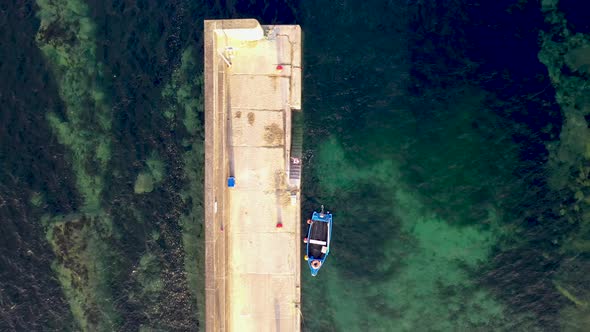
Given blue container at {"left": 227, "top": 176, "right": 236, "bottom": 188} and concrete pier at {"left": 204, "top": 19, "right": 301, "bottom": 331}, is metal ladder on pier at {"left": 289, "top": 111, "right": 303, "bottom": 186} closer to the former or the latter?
concrete pier at {"left": 204, "top": 19, "right": 301, "bottom": 331}

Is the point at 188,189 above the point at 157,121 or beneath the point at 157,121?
beneath

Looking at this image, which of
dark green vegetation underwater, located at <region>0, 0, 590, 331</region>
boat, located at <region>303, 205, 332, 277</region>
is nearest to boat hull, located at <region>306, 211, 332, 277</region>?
boat, located at <region>303, 205, 332, 277</region>

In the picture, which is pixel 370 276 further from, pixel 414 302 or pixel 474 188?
pixel 474 188

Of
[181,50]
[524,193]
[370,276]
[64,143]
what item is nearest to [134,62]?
[181,50]

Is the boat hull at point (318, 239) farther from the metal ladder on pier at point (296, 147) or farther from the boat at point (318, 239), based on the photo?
the metal ladder on pier at point (296, 147)

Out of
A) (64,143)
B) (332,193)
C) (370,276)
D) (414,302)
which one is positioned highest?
(64,143)

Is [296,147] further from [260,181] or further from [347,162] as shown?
[347,162]

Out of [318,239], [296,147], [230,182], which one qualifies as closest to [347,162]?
[296,147]

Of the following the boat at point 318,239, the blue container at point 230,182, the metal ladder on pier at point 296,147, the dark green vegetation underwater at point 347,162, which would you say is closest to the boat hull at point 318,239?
the boat at point 318,239
